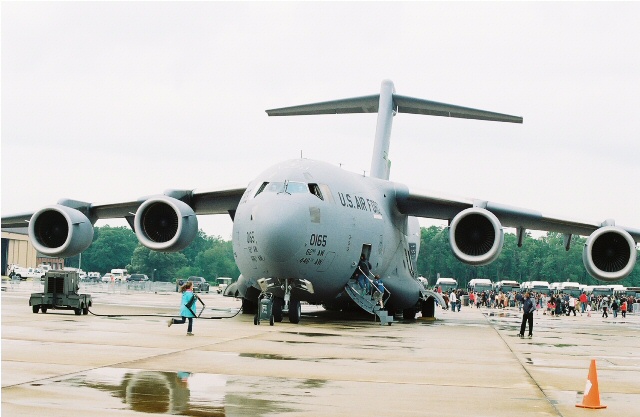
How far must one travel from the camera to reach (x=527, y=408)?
8.17 meters

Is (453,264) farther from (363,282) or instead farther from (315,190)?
(315,190)

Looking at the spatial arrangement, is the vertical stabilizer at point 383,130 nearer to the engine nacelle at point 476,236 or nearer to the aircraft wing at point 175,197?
the aircraft wing at point 175,197

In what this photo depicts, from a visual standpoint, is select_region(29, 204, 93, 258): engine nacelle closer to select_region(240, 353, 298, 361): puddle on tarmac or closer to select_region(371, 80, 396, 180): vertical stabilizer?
select_region(371, 80, 396, 180): vertical stabilizer

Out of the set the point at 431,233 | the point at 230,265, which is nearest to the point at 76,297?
the point at 230,265

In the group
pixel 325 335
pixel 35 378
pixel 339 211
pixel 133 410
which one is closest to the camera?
pixel 133 410

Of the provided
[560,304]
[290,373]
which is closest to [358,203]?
[290,373]

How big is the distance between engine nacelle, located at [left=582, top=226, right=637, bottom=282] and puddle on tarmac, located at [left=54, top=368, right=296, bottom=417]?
14499 millimetres

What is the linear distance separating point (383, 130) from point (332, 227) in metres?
8.17

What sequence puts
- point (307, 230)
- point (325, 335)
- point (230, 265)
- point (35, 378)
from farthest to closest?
point (230, 265), point (307, 230), point (325, 335), point (35, 378)

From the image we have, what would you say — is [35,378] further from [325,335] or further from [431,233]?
[431,233]

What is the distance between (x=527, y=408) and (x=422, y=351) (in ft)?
18.5

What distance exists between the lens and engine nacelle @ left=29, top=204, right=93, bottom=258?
22953mm

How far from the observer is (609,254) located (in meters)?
22.6

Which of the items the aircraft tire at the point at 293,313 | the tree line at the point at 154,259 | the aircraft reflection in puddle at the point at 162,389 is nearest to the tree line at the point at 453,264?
the tree line at the point at 154,259
